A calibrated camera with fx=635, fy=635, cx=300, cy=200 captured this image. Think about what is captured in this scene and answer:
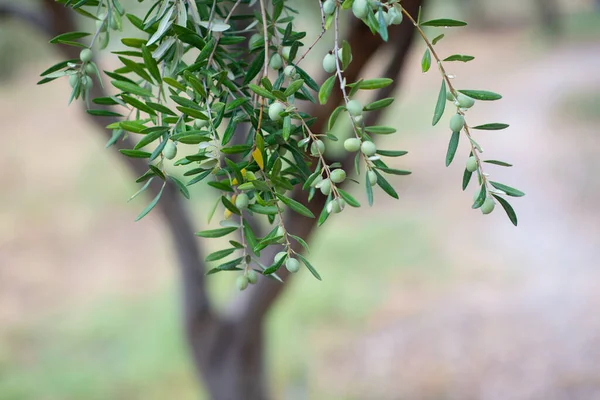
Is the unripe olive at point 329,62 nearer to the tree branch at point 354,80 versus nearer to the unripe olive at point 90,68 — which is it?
the unripe olive at point 90,68

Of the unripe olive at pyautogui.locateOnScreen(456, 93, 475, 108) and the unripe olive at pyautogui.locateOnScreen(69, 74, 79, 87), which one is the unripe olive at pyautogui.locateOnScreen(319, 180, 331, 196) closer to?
the unripe olive at pyautogui.locateOnScreen(456, 93, 475, 108)

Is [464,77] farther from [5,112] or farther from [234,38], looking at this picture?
[234,38]

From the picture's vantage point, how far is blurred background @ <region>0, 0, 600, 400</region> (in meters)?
3.42

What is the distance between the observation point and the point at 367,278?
4590 millimetres

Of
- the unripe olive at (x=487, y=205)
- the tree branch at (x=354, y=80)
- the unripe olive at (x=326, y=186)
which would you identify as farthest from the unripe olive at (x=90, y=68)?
the tree branch at (x=354, y=80)

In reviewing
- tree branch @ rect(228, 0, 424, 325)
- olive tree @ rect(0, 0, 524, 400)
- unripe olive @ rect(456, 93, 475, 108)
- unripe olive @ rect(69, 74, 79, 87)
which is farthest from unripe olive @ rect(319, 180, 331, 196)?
tree branch @ rect(228, 0, 424, 325)

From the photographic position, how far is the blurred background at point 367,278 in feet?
11.2

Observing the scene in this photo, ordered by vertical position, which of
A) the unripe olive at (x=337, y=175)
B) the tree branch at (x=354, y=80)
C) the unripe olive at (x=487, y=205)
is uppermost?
the unripe olive at (x=337, y=175)

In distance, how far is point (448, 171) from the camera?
6391 mm

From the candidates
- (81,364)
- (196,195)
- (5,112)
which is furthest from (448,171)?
(5,112)

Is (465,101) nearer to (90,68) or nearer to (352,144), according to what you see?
(352,144)

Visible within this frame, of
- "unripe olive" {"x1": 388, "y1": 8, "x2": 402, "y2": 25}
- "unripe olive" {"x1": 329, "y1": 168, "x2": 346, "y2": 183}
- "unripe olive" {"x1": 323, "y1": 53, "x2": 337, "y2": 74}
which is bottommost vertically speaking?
"unripe olive" {"x1": 329, "y1": 168, "x2": 346, "y2": 183}

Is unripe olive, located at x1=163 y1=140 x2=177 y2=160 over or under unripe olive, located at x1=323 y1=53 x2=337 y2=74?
under

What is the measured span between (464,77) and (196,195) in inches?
180
